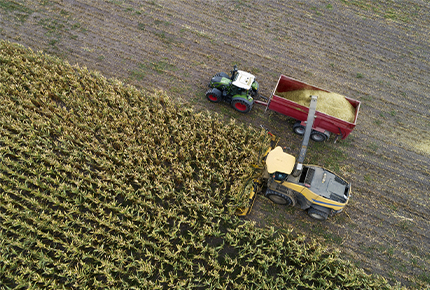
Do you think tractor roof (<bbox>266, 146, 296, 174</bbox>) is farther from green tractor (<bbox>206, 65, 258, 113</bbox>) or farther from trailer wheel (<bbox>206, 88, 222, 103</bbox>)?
trailer wheel (<bbox>206, 88, 222, 103</bbox>)

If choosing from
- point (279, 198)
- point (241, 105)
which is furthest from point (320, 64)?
point (279, 198)

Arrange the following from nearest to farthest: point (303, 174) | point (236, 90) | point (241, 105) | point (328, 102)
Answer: point (303, 174) < point (328, 102) < point (236, 90) < point (241, 105)

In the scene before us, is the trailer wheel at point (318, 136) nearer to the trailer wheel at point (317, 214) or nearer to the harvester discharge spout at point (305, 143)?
the harvester discharge spout at point (305, 143)

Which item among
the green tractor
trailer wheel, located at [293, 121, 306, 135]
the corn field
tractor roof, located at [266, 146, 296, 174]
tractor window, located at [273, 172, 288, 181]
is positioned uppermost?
the green tractor

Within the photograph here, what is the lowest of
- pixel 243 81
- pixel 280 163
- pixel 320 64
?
pixel 280 163

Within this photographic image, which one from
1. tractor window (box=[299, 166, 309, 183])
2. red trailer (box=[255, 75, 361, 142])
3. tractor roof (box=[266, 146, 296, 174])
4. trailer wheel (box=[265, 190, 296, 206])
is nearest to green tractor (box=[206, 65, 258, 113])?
red trailer (box=[255, 75, 361, 142])

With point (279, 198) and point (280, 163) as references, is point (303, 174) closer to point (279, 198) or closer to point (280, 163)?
point (280, 163)

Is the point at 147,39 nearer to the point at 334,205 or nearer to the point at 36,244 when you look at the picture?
the point at 36,244
